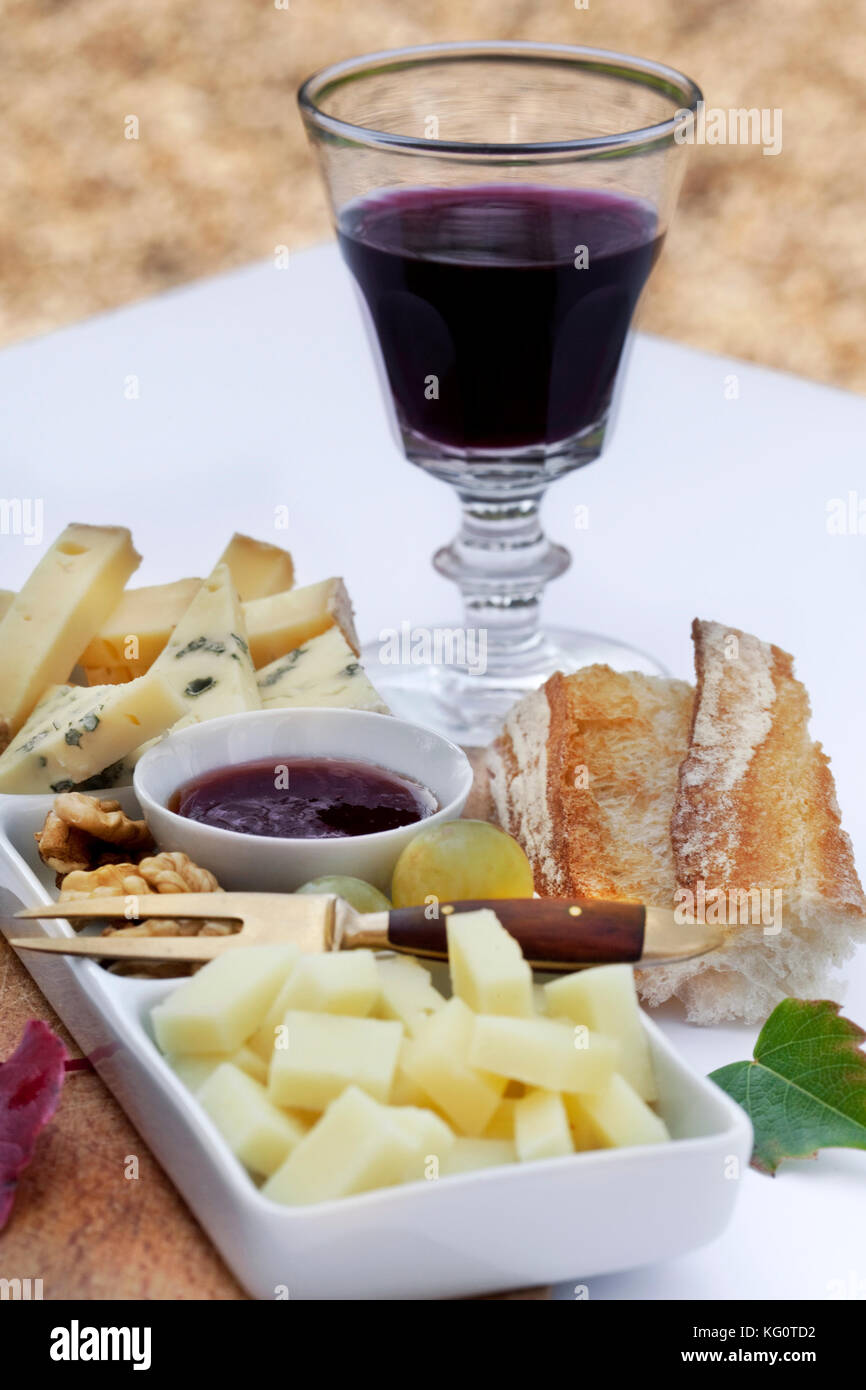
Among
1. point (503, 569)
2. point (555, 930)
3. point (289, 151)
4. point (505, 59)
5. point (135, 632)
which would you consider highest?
point (505, 59)

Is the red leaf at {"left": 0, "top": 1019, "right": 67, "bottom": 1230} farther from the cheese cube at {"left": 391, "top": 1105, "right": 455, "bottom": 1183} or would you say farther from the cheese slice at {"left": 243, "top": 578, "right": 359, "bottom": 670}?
the cheese slice at {"left": 243, "top": 578, "right": 359, "bottom": 670}

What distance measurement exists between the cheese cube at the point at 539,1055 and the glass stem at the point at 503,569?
1.17 m

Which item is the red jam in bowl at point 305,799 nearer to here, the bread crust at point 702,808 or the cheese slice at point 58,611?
the bread crust at point 702,808

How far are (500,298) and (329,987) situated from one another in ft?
3.46

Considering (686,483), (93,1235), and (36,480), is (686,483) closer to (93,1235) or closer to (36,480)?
(36,480)

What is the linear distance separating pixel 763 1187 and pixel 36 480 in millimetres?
1956

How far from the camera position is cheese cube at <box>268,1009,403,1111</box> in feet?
A: 3.78

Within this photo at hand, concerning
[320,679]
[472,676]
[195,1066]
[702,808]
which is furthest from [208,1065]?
[472,676]

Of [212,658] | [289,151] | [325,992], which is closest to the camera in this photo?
[325,992]

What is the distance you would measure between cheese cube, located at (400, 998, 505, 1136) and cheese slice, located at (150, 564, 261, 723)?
68 centimetres

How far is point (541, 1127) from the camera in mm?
1150

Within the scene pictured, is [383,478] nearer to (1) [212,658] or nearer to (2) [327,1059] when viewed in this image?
(1) [212,658]

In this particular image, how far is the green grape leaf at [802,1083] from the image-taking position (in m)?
1.37

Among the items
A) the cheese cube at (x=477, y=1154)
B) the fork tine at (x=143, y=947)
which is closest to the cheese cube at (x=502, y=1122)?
the cheese cube at (x=477, y=1154)
